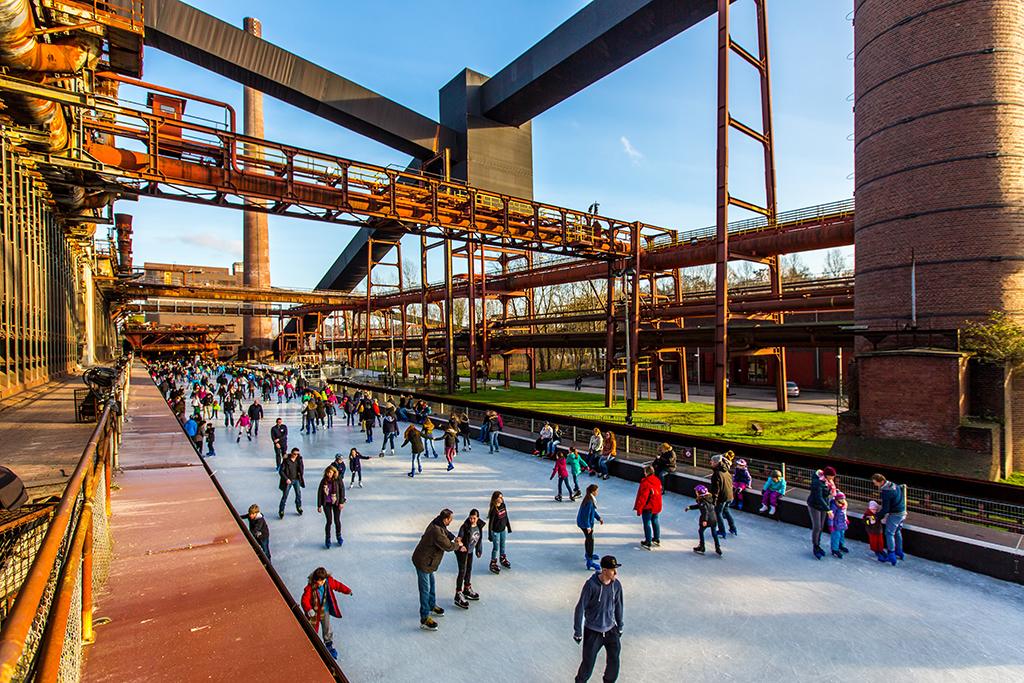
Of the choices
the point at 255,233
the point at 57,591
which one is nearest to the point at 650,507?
the point at 57,591

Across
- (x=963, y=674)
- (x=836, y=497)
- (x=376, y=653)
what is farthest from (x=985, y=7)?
(x=376, y=653)

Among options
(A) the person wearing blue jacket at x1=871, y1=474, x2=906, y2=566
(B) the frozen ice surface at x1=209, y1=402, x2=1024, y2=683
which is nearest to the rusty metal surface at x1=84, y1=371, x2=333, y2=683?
(B) the frozen ice surface at x1=209, y1=402, x2=1024, y2=683

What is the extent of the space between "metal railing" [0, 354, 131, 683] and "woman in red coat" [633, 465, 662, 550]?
721cm

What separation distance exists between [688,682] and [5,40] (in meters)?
13.6

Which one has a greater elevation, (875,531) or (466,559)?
(466,559)

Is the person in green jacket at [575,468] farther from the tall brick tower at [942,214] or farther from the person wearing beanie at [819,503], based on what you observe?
the tall brick tower at [942,214]

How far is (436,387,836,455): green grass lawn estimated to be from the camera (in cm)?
1510

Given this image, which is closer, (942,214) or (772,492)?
(772,492)

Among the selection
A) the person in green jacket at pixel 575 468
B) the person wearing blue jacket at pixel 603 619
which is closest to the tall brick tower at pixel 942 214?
the person in green jacket at pixel 575 468

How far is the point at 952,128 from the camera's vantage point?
13.3 meters

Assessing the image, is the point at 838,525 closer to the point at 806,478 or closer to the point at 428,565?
the point at 806,478

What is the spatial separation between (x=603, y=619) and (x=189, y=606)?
11.6 feet

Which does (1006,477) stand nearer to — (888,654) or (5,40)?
(888,654)

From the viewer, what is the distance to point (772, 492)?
32.3ft
